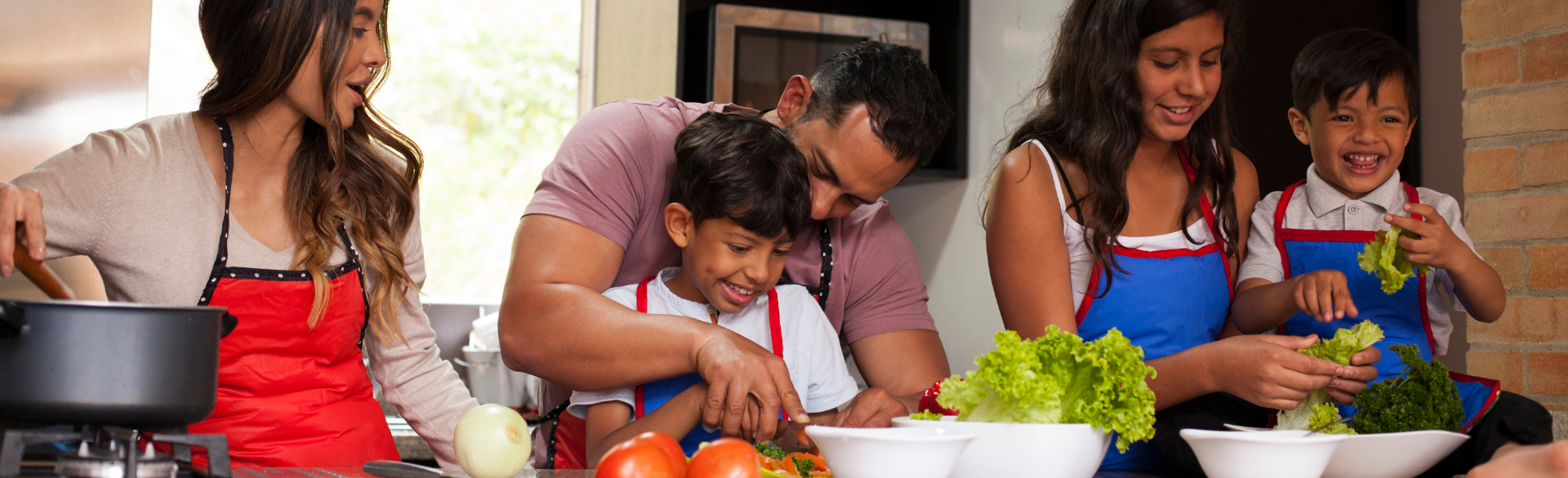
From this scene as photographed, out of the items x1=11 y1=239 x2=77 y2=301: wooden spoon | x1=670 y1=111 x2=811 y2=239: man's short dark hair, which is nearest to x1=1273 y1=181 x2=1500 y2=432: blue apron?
x1=670 y1=111 x2=811 y2=239: man's short dark hair

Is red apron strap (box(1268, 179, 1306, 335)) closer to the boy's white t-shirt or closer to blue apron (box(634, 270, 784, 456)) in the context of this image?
the boy's white t-shirt

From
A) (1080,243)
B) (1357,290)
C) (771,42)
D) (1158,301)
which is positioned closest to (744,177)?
(1080,243)

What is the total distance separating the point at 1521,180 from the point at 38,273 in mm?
2476

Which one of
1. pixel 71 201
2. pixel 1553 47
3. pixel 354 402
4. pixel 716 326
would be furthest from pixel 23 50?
pixel 1553 47

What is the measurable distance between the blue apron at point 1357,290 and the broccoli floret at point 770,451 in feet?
3.04

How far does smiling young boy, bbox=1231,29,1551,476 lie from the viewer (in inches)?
63.9

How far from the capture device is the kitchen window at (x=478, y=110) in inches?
138

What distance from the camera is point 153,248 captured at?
153 cm

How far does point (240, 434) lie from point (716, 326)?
0.68m

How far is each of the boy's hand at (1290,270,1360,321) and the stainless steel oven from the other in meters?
1.66

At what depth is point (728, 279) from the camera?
163 cm

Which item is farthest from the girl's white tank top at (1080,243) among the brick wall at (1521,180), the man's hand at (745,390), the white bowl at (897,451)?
the brick wall at (1521,180)

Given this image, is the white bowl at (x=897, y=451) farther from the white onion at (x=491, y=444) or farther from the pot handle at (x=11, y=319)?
the pot handle at (x=11, y=319)

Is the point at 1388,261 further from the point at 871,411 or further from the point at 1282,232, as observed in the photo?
the point at 871,411
